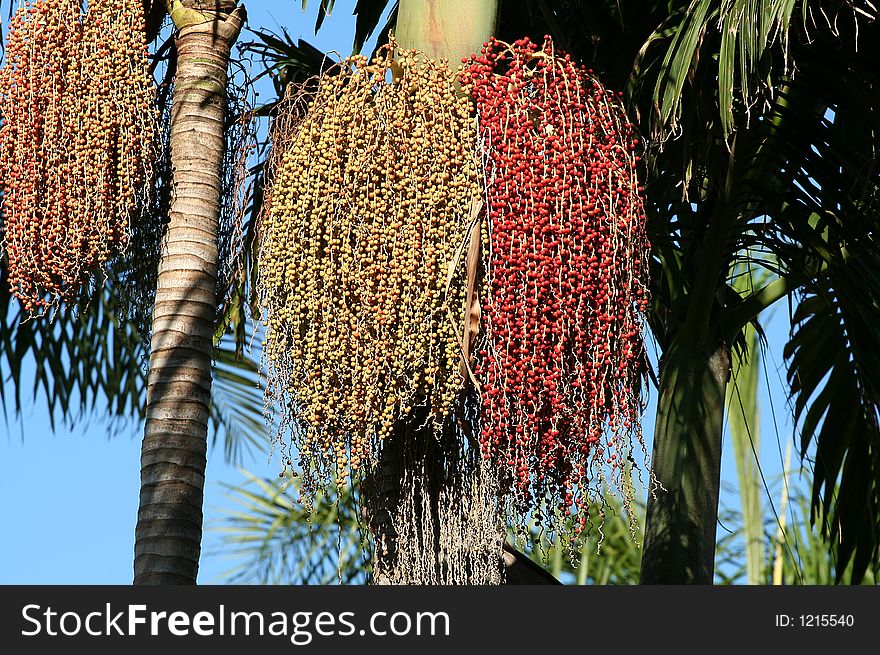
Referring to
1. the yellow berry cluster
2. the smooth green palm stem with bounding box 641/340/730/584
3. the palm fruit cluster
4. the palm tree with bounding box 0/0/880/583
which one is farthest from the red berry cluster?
the smooth green palm stem with bounding box 641/340/730/584

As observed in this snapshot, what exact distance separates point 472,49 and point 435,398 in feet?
3.23

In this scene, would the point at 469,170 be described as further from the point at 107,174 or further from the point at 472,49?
the point at 107,174

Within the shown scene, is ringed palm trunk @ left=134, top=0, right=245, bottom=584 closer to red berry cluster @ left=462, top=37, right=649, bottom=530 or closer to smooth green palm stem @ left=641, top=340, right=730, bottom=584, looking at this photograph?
red berry cluster @ left=462, top=37, right=649, bottom=530

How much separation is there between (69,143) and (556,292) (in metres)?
1.52

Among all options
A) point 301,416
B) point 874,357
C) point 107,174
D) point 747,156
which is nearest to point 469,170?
point 301,416

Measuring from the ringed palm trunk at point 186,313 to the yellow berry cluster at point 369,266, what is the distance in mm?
303

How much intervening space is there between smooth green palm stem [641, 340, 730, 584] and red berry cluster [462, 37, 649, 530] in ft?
3.81

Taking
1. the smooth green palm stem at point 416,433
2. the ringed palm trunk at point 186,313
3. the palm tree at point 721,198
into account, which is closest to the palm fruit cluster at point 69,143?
the ringed palm trunk at point 186,313

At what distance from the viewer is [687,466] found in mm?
4234

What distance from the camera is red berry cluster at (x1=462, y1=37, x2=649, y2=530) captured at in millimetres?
2928

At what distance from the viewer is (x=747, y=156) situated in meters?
4.28

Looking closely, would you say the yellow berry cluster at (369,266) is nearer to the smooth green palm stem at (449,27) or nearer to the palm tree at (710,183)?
the smooth green palm stem at (449,27)

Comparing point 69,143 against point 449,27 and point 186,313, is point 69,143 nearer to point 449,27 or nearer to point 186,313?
point 186,313

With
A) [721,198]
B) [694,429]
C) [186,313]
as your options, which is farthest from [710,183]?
[186,313]
